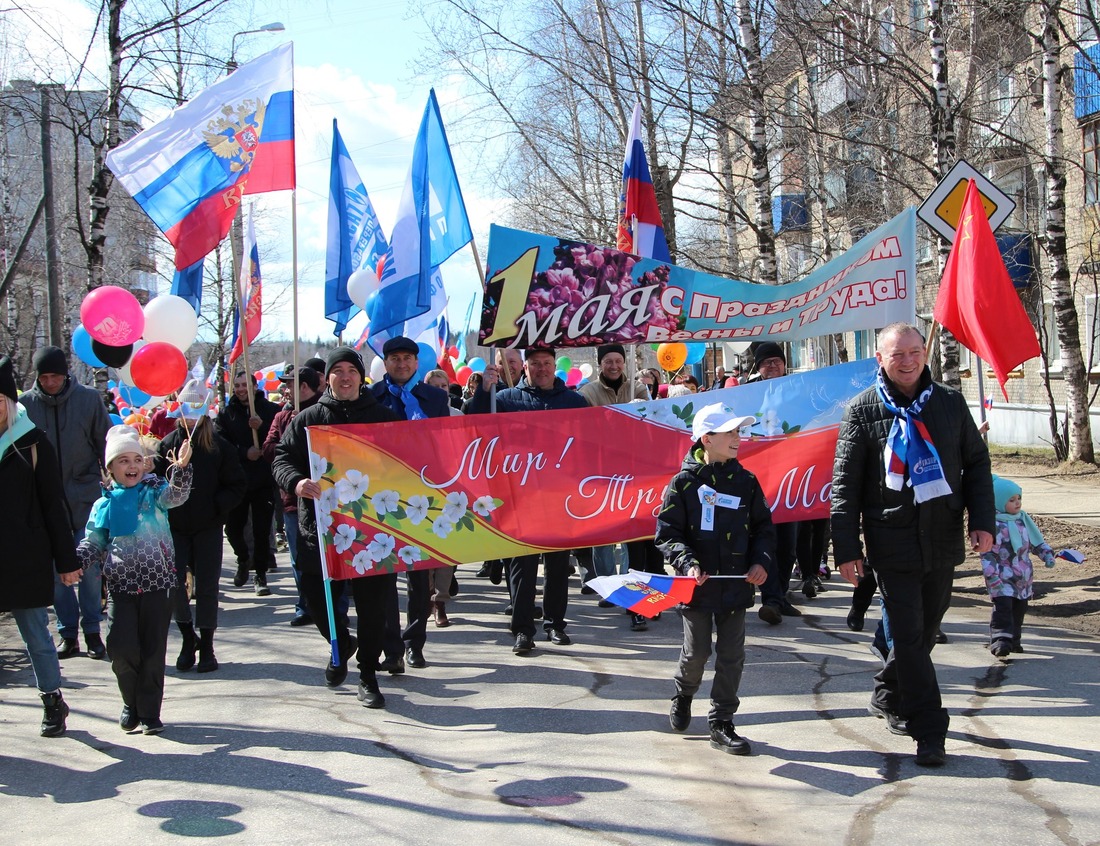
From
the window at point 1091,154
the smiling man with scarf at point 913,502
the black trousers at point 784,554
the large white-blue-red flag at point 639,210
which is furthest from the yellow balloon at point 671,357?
the smiling man with scarf at point 913,502

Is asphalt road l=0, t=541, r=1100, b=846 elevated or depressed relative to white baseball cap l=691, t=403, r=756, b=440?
depressed

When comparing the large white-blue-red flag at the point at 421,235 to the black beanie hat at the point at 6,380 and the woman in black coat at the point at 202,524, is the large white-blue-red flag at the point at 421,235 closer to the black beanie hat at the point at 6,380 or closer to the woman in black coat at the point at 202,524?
the woman in black coat at the point at 202,524

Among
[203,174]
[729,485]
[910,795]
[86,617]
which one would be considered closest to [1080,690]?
[910,795]

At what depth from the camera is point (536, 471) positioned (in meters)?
7.06

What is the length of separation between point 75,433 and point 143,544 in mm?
2550

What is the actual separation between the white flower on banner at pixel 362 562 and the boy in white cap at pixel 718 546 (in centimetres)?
198

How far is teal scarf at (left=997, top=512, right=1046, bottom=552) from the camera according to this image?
6.60 m

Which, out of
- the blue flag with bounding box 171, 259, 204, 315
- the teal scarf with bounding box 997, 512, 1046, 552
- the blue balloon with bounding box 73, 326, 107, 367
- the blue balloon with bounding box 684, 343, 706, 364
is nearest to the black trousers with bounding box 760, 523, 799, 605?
the teal scarf with bounding box 997, 512, 1046, 552

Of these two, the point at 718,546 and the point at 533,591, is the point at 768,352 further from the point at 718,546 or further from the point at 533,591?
the point at 718,546

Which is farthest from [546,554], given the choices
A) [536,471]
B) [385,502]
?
Answer: [385,502]

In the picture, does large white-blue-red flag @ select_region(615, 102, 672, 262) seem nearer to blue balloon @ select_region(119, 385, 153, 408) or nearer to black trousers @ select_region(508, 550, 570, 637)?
black trousers @ select_region(508, 550, 570, 637)

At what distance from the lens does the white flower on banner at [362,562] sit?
6.42 m

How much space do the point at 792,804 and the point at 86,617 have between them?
5.39m

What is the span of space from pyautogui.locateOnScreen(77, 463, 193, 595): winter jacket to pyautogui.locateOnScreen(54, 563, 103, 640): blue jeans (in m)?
1.86
